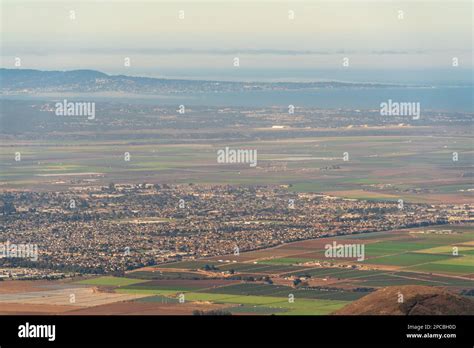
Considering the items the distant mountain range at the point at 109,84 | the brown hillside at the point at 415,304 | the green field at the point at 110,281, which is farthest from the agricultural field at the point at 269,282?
the distant mountain range at the point at 109,84

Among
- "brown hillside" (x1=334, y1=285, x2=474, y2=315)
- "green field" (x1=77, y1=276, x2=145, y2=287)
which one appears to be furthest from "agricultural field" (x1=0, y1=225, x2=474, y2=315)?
"brown hillside" (x1=334, y1=285, x2=474, y2=315)

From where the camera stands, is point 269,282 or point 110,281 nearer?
point 269,282

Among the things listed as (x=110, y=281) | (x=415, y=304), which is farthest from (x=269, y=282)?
(x=415, y=304)

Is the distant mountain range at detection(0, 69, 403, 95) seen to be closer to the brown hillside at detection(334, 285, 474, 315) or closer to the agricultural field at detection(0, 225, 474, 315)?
the agricultural field at detection(0, 225, 474, 315)

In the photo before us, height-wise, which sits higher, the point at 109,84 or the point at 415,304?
the point at 109,84

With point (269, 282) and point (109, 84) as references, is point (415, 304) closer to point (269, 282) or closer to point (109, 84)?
point (269, 282)

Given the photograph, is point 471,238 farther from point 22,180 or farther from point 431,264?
point 22,180
